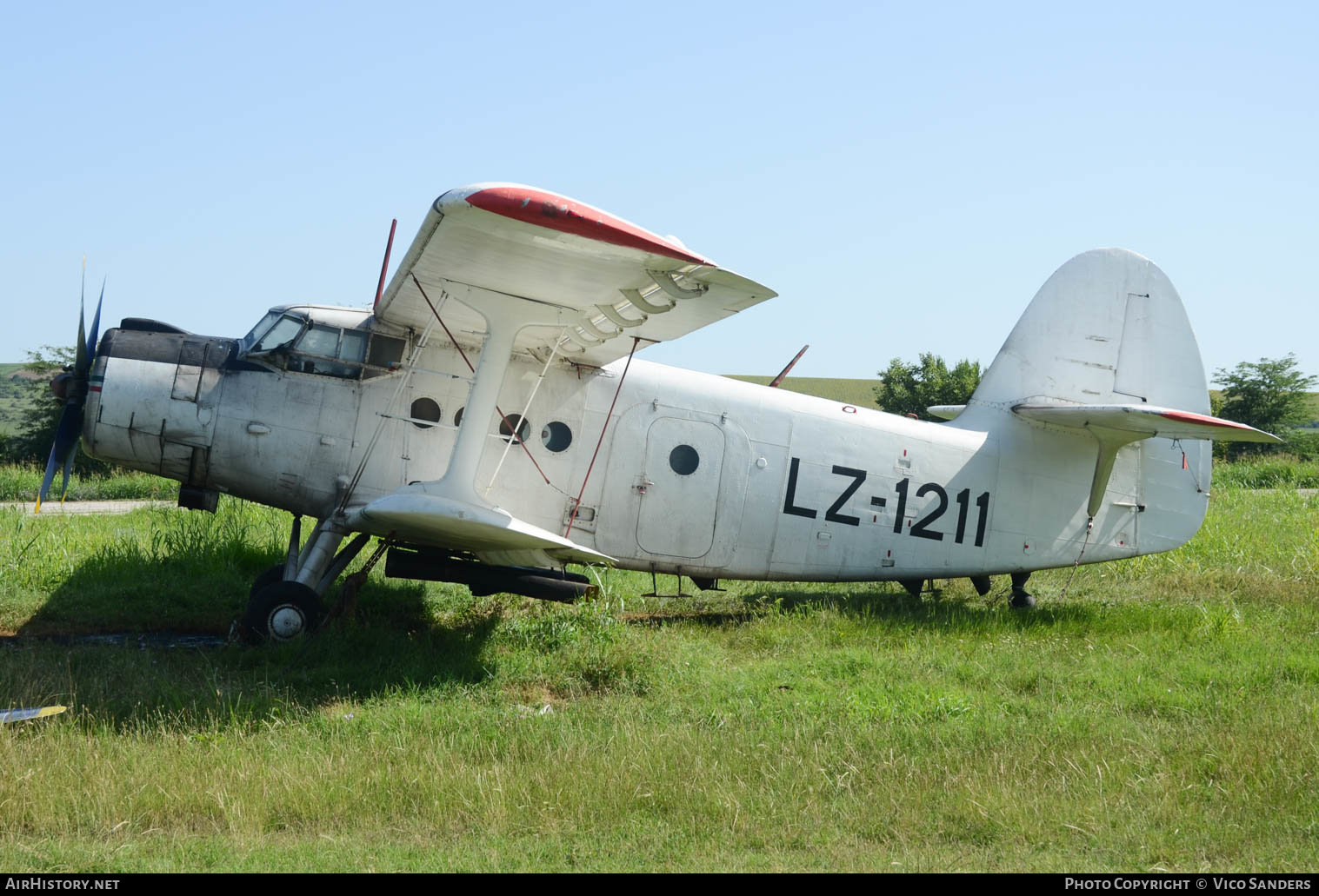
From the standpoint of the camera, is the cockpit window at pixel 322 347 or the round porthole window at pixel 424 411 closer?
the cockpit window at pixel 322 347

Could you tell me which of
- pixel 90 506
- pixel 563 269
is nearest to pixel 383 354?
pixel 563 269

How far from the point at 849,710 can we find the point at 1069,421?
5146 mm

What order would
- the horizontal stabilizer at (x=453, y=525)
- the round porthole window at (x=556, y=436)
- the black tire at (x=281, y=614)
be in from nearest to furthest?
the horizontal stabilizer at (x=453, y=525) → the black tire at (x=281, y=614) → the round porthole window at (x=556, y=436)

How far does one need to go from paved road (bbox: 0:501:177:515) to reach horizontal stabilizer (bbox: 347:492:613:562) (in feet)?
34.8

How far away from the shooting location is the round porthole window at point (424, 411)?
8648 mm

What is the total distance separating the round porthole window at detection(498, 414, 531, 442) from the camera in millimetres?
8719

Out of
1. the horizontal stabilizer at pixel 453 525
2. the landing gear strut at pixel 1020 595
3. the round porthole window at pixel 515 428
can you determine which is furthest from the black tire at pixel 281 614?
the landing gear strut at pixel 1020 595

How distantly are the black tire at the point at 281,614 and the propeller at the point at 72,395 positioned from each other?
7.81ft

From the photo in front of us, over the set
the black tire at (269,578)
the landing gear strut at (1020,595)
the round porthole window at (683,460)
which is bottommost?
the black tire at (269,578)

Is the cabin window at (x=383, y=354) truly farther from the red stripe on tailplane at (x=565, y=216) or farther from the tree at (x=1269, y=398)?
the tree at (x=1269, y=398)

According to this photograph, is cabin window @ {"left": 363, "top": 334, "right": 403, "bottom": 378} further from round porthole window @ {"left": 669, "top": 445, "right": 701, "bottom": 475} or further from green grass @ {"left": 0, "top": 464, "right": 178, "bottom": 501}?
green grass @ {"left": 0, "top": 464, "right": 178, "bottom": 501}

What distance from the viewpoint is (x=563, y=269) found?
675cm
